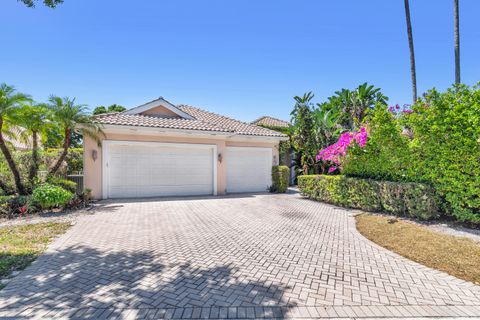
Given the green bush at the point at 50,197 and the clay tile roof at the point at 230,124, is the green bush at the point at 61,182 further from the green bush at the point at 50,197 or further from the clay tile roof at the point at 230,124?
the clay tile roof at the point at 230,124

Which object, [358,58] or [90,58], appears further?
[358,58]

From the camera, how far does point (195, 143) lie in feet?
46.8

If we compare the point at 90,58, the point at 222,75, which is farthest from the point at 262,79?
the point at 90,58

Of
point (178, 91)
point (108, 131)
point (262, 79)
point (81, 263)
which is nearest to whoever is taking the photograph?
point (81, 263)

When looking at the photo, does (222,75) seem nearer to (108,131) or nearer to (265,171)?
(265,171)

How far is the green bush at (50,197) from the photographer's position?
31.4 ft

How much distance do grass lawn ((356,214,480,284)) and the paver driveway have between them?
0.42m

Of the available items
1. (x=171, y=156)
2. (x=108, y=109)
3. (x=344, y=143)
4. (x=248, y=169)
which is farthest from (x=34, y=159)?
(x=108, y=109)

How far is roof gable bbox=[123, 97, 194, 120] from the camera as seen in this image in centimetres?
1507

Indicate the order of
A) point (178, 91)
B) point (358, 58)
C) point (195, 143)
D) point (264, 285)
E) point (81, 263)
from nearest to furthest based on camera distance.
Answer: point (264, 285)
point (81, 263)
point (195, 143)
point (358, 58)
point (178, 91)

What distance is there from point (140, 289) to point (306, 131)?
17051mm

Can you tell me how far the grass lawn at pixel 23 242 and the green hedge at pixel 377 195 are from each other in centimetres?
1127

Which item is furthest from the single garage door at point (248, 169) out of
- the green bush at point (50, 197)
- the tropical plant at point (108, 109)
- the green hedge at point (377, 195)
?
the tropical plant at point (108, 109)

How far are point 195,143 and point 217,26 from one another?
6.57m
